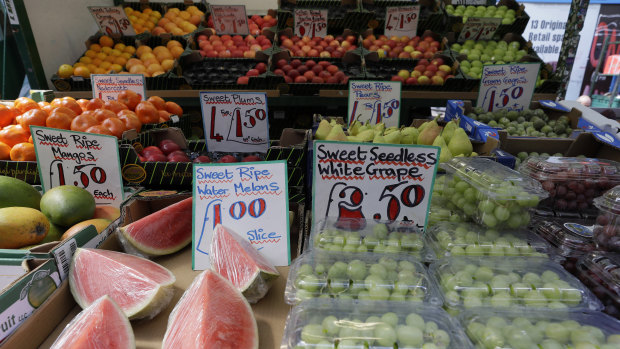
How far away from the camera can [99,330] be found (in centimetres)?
80

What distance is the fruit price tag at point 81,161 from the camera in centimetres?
135

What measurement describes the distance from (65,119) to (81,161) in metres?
0.38

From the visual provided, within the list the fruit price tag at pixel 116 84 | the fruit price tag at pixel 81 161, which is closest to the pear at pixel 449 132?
the fruit price tag at pixel 81 161

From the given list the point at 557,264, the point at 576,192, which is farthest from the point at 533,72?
the point at 557,264

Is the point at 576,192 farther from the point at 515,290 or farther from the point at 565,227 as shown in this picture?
the point at 515,290

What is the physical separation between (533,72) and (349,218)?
1851mm

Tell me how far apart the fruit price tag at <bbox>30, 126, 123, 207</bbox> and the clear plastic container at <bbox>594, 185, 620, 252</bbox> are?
169cm

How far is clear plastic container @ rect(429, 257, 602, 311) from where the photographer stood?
886 mm

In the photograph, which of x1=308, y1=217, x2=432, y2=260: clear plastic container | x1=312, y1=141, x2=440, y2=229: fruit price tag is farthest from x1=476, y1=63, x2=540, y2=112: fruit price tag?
x1=308, y1=217, x2=432, y2=260: clear plastic container

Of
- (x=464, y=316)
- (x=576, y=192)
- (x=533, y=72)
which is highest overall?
(x=533, y=72)

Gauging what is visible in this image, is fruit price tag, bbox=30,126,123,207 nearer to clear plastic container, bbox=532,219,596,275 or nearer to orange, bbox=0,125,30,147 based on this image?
orange, bbox=0,125,30,147

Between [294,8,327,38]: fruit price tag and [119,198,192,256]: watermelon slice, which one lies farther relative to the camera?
[294,8,327,38]: fruit price tag

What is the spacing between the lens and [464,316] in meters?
0.85

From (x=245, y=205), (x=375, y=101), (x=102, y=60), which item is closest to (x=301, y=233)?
(x=245, y=205)
